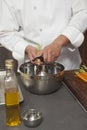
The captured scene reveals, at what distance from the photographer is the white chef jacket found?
1346 mm

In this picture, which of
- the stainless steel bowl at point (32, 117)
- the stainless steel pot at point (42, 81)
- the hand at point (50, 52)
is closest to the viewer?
the stainless steel bowl at point (32, 117)

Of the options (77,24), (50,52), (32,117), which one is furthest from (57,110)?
(77,24)

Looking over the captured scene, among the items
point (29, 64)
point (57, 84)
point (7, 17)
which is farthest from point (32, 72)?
point (7, 17)

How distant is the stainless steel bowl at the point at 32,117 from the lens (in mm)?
821

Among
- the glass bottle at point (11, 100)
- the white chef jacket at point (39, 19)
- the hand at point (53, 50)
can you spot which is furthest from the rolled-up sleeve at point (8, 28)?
the glass bottle at point (11, 100)

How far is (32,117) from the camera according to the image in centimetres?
86

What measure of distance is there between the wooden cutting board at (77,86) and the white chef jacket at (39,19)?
0.23 m

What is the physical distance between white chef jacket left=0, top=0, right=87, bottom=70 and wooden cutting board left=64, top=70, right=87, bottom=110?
9.0 inches

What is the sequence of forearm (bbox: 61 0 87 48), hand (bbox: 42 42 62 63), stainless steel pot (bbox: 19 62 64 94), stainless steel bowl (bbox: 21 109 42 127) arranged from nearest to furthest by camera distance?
stainless steel bowl (bbox: 21 109 42 127) < stainless steel pot (bbox: 19 62 64 94) < hand (bbox: 42 42 62 63) < forearm (bbox: 61 0 87 48)

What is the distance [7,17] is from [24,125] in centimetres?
72

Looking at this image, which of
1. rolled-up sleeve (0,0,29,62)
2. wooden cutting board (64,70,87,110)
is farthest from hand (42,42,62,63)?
rolled-up sleeve (0,0,29,62)

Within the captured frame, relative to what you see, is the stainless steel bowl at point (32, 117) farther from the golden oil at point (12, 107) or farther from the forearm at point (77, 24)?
the forearm at point (77, 24)

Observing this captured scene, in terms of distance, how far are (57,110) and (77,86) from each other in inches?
7.3

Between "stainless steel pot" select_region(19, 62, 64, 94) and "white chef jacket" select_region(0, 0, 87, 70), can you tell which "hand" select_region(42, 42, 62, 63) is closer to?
"stainless steel pot" select_region(19, 62, 64, 94)
